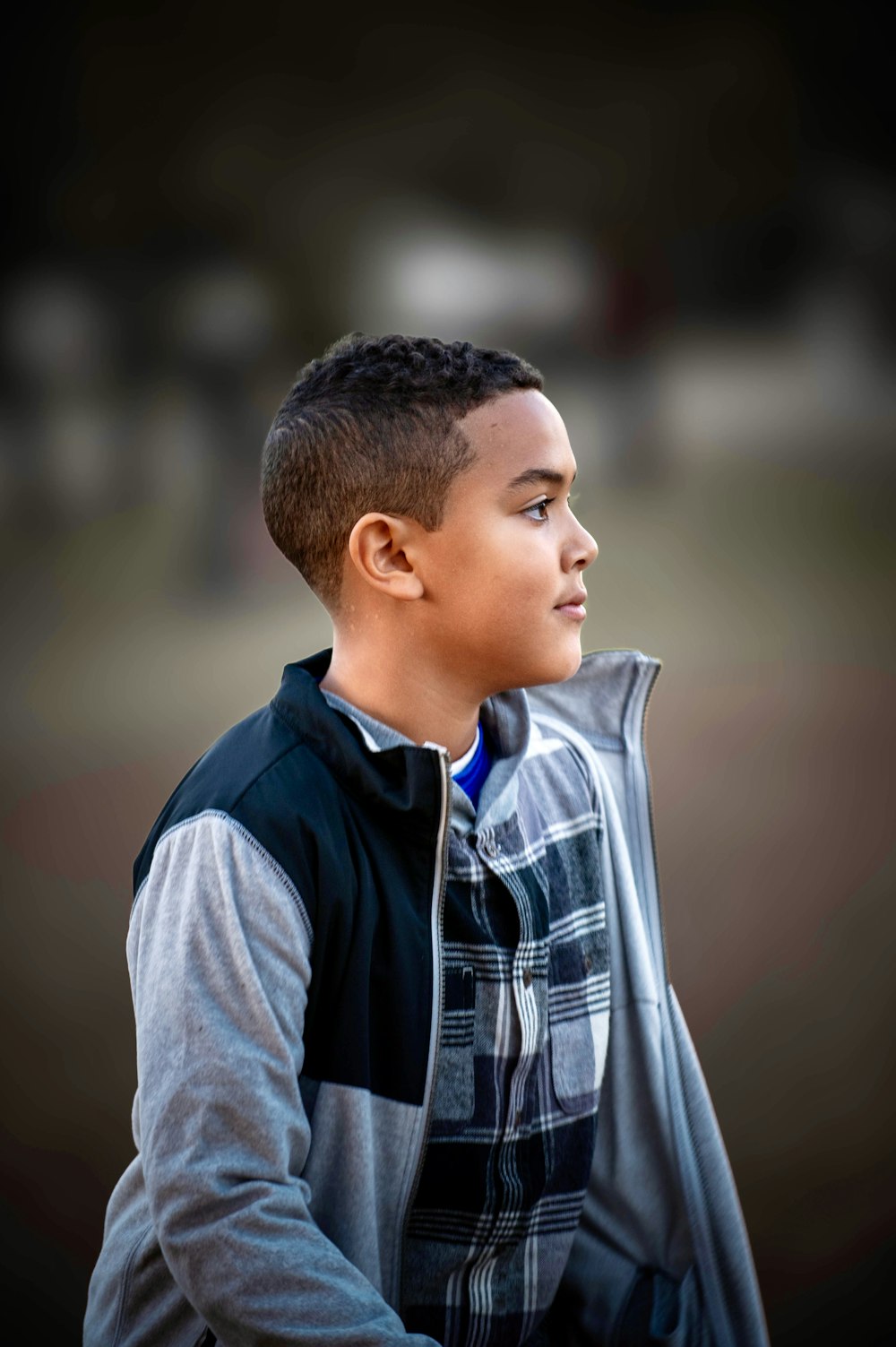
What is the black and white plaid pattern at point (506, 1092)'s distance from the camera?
810 mm

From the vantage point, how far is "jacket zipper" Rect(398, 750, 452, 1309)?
763 millimetres

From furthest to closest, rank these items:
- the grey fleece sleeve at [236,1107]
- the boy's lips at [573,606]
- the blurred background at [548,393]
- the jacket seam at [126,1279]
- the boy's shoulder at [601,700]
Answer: the blurred background at [548,393] → the boy's shoulder at [601,700] → the boy's lips at [573,606] → the jacket seam at [126,1279] → the grey fleece sleeve at [236,1107]

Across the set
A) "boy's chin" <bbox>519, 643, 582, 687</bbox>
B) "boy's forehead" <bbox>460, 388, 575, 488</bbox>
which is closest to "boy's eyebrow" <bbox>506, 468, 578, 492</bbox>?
"boy's forehead" <bbox>460, 388, 575, 488</bbox>

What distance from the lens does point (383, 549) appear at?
864 mm

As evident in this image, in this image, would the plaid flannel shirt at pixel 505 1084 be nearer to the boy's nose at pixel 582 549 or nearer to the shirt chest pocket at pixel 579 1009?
the shirt chest pocket at pixel 579 1009

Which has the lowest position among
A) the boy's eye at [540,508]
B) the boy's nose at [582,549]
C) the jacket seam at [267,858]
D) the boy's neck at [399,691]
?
the jacket seam at [267,858]

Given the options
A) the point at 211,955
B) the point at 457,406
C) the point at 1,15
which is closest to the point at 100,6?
the point at 1,15

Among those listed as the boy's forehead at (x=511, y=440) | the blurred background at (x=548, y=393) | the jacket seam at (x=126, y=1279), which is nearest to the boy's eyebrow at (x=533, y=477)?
the boy's forehead at (x=511, y=440)

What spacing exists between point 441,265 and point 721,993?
48.6 inches

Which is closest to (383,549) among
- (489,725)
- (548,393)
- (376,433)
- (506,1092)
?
(376,433)

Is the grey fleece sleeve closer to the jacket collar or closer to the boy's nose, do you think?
the jacket collar

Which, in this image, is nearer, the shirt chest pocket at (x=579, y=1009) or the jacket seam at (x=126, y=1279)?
the jacket seam at (x=126, y=1279)

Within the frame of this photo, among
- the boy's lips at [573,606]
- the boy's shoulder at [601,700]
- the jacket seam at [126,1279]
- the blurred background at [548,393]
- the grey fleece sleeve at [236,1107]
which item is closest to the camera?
the grey fleece sleeve at [236,1107]

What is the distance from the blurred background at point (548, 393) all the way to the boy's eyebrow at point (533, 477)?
3.67 feet
